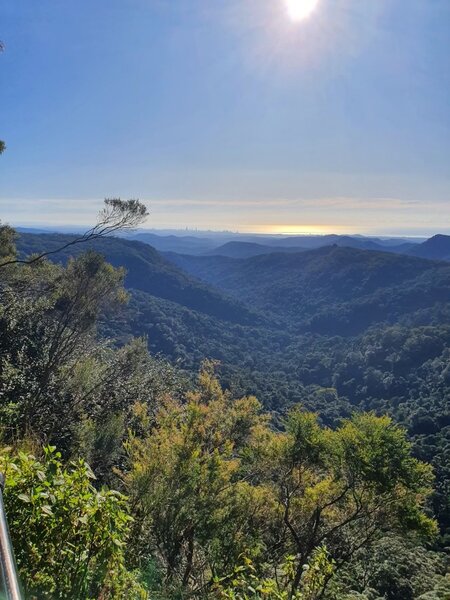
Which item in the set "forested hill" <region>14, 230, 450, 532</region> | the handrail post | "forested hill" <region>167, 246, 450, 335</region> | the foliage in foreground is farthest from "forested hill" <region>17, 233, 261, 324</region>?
the handrail post

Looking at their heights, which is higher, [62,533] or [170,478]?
[62,533]

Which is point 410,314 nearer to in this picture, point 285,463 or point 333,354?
point 333,354

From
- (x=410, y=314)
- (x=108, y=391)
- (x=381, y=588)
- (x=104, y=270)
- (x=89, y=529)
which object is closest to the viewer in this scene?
(x=89, y=529)

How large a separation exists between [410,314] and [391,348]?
126 ft

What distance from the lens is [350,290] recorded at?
16262cm

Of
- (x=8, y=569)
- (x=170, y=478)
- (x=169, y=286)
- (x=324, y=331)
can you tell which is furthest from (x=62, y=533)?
(x=324, y=331)

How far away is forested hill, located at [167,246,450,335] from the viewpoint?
448ft

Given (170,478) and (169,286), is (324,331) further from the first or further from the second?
(170,478)

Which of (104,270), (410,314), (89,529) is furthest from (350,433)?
(410,314)

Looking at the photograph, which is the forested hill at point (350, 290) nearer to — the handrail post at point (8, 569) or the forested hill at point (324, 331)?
the forested hill at point (324, 331)

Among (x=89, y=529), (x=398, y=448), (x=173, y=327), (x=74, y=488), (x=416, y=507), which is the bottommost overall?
(x=173, y=327)

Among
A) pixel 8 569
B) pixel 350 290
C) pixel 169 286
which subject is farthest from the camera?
pixel 350 290

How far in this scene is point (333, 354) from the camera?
354 ft

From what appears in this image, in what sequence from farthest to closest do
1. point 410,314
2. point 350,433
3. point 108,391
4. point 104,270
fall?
point 410,314
point 104,270
point 108,391
point 350,433
